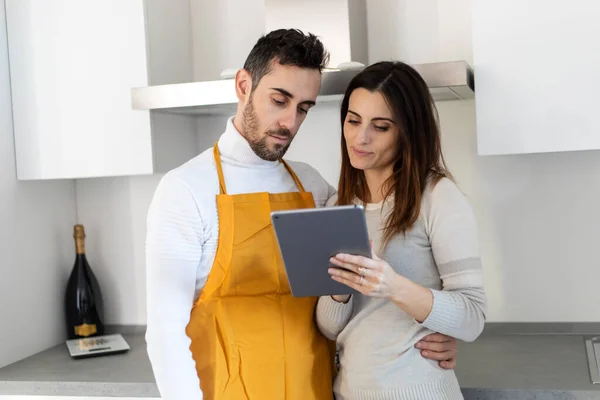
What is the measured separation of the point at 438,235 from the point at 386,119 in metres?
0.26

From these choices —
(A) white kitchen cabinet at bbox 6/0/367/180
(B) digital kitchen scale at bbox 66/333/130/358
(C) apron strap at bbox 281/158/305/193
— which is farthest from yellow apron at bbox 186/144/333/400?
(B) digital kitchen scale at bbox 66/333/130/358

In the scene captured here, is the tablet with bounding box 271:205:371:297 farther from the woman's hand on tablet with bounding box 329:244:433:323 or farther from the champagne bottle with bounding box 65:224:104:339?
the champagne bottle with bounding box 65:224:104:339

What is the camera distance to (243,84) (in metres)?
1.75

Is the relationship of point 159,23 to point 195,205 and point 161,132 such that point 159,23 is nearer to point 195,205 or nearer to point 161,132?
point 161,132

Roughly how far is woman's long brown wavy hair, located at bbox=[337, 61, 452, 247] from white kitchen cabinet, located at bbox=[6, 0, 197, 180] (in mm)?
818

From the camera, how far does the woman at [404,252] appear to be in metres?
1.55

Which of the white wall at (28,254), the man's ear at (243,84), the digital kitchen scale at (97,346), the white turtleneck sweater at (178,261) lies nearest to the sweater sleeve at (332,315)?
the white turtleneck sweater at (178,261)

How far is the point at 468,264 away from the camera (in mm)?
1556

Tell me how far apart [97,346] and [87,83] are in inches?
31.1

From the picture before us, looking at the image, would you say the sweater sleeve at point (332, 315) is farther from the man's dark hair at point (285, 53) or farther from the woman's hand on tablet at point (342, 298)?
the man's dark hair at point (285, 53)

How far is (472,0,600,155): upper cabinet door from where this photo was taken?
191 cm

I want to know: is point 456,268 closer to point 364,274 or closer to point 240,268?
point 364,274

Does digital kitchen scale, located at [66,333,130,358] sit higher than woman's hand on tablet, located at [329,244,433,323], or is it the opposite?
woman's hand on tablet, located at [329,244,433,323]

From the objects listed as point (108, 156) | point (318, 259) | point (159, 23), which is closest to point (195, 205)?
point (318, 259)
